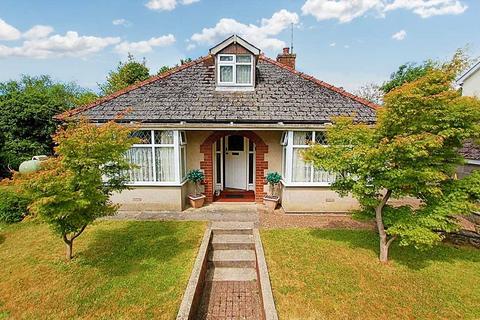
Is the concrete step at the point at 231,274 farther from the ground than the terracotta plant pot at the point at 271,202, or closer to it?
closer to it

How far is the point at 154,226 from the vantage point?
27.2 feet

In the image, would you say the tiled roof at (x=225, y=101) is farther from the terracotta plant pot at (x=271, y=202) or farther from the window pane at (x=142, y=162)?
the terracotta plant pot at (x=271, y=202)

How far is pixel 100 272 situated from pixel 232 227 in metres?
3.76

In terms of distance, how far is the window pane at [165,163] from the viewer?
962 centimetres

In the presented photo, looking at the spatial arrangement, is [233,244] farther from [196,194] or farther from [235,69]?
[235,69]

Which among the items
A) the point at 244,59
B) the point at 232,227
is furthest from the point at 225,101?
the point at 232,227

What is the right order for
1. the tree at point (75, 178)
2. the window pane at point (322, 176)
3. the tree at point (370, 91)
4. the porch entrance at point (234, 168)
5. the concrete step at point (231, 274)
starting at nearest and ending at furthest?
the tree at point (75, 178) < the concrete step at point (231, 274) < the window pane at point (322, 176) < the porch entrance at point (234, 168) < the tree at point (370, 91)

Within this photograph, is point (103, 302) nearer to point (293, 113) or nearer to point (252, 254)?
point (252, 254)

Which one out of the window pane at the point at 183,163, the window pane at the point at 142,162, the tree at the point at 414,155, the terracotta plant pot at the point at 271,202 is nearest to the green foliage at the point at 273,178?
the terracotta plant pot at the point at 271,202

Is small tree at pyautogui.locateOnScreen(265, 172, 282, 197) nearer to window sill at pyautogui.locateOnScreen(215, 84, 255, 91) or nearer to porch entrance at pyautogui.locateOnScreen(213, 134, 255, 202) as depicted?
porch entrance at pyautogui.locateOnScreen(213, 134, 255, 202)

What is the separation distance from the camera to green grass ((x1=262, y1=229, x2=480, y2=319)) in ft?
15.4

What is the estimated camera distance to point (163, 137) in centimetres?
955

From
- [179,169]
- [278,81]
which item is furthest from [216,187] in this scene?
Answer: [278,81]

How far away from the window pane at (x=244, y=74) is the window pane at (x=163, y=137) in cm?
383
